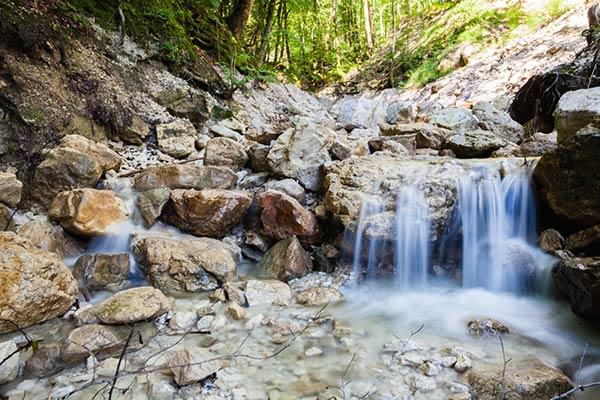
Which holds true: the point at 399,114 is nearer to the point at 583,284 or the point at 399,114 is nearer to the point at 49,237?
the point at 583,284

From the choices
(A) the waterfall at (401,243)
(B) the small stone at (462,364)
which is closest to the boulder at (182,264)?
(A) the waterfall at (401,243)

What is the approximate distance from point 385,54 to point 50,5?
1613 cm

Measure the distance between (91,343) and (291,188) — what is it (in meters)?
3.15

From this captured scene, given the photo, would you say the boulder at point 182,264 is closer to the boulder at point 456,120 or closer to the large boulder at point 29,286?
the large boulder at point 29,286

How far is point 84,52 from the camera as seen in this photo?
20.4 feet

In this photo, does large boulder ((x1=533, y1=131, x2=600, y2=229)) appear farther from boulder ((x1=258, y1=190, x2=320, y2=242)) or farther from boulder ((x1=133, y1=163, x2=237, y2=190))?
boulder ((x1=133, y1=163, x2=237, y2=190))

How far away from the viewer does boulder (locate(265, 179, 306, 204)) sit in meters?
5.22

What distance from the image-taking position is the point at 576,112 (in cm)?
475

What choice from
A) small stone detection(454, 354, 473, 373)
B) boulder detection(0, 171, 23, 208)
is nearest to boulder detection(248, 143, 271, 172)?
boulder detection(0, 171, 23, 208)

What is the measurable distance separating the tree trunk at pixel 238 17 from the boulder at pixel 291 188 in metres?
7.95

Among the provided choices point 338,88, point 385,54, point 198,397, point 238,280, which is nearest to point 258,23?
point 338,88

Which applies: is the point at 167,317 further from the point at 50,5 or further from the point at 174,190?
the point at 50,5

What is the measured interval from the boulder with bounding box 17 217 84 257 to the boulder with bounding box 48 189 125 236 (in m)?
0.09

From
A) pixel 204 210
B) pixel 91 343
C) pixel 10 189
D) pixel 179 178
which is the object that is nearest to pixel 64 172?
pixel 10 189
